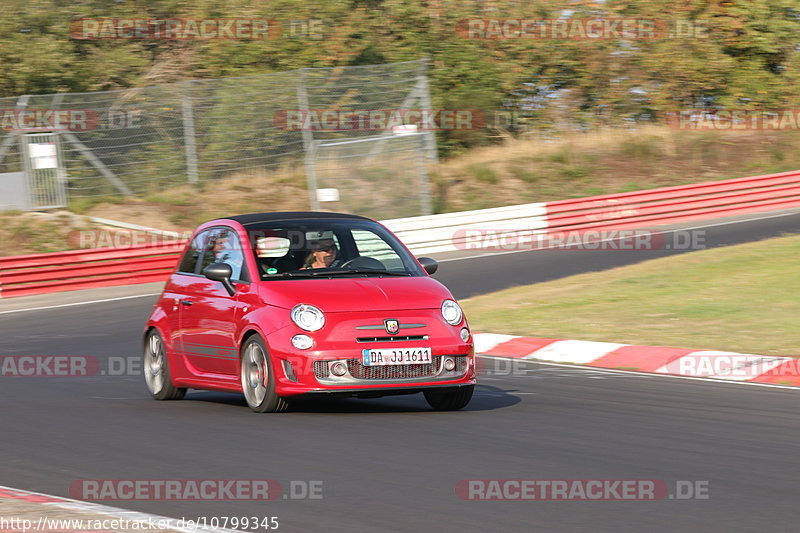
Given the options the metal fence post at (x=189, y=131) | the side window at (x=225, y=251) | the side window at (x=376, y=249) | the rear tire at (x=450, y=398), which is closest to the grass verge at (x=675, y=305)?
the rear tire at (x=450, y=398)

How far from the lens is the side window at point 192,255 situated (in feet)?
34.5

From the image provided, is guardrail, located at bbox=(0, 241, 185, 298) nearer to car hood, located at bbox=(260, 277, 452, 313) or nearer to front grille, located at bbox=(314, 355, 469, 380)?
car hood, located at bbox=(260, 277, 452, 313)

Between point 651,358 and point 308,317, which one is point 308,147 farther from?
point 308,317

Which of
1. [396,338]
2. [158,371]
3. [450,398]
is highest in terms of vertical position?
[396,338]

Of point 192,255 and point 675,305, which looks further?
point 675,305

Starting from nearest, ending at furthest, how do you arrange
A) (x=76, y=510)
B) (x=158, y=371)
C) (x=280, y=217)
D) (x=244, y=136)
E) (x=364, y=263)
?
1. (x=76, y=510)
2. (x=364, y=263)
3. (x=280, y=217)
4. (x=158, y=371)
5. (x=244, y=136)

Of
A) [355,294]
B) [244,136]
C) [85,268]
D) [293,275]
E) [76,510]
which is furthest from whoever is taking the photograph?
[244,136]

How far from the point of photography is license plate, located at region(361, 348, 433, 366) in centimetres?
885

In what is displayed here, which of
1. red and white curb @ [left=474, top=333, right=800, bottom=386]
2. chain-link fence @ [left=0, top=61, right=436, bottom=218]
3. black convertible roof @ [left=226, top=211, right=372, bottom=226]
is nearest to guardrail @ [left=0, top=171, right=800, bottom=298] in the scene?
chain-link fence @ [left=0, top=61, right=436, bottom=218]

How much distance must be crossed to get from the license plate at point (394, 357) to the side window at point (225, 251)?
1.29 meters

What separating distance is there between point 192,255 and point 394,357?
2546 millimetres

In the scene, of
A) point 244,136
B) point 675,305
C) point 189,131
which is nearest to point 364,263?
point 675,305

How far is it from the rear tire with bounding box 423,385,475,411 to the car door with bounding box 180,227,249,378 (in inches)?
58.8

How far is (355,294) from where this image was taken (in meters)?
9.05
